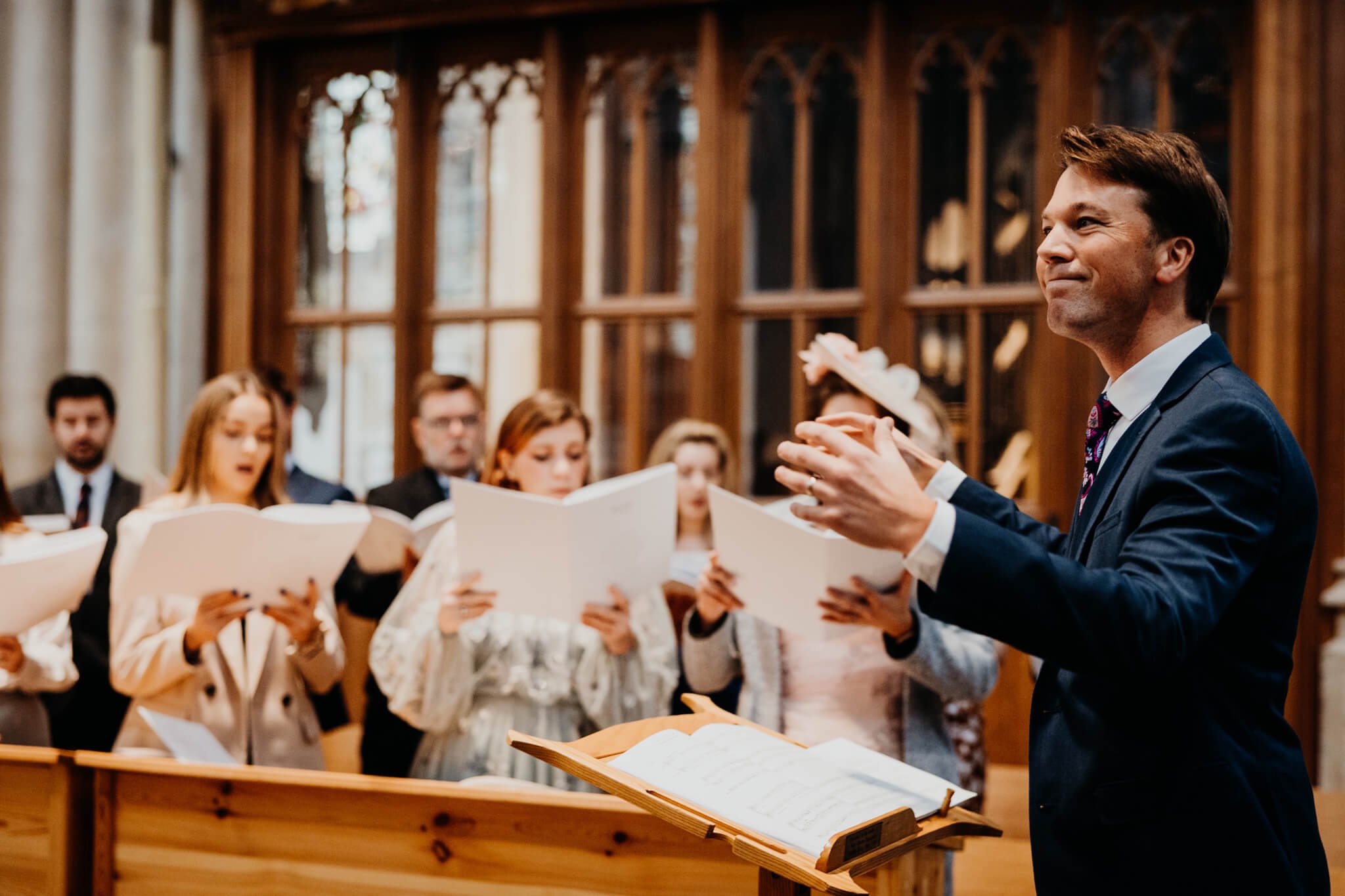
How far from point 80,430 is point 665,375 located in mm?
2044

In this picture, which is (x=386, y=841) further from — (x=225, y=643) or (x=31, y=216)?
(x=31, y=216)

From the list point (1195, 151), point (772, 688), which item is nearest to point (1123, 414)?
point (1195, 151)

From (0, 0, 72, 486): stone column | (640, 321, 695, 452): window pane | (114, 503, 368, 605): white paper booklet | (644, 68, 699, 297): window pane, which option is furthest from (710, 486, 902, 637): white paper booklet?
(0, 0, 72, 486): stone column

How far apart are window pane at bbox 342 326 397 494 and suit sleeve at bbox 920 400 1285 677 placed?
3.72 meters

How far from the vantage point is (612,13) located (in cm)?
436

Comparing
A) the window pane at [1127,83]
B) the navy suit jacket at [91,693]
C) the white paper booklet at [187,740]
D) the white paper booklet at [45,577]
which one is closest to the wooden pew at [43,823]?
the white paper booklet at [187,740]

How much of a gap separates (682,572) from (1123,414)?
1.48 metres

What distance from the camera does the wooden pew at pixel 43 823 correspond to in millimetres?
2061

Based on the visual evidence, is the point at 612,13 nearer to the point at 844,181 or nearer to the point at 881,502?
the point at 844,181

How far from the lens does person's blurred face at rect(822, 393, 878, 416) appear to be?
8.75 ft

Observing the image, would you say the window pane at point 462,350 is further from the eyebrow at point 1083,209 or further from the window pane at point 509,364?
the eyebrow at point 1083,209

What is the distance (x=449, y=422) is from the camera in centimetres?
374

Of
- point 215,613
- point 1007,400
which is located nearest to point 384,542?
point 215,613

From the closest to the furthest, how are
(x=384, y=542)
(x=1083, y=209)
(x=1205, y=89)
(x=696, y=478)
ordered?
(x=1083, y=209) → (x=696, y=478) → (x=384, y=542) → (x=1205, y=89)
